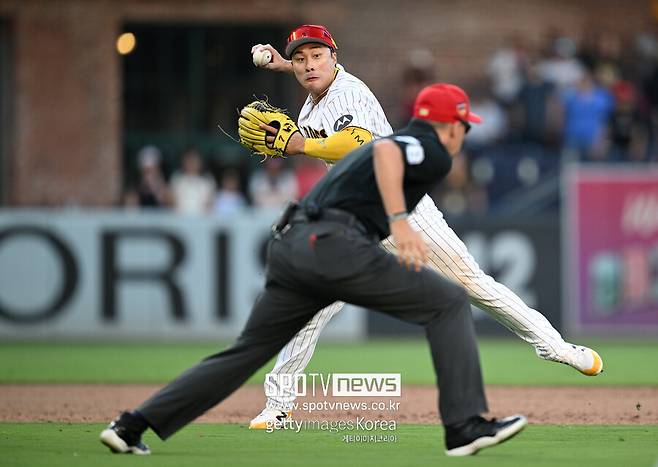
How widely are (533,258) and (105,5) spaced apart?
31.2 feet

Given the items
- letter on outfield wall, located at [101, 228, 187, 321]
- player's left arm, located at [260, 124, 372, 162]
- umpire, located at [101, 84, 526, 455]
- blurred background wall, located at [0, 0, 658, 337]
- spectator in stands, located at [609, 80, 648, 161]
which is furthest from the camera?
spectator in stands, located at [609, 80, 648, 161]

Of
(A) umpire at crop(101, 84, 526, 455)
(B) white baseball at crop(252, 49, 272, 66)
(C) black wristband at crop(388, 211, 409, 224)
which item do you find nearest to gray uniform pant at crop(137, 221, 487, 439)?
(A) umpire at crop(101, 84, 526, 455)

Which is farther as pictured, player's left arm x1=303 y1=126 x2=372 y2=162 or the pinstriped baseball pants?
the pinstriped baseball pants

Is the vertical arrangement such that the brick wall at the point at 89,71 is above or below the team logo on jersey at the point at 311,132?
above

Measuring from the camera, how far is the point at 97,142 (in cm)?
2423

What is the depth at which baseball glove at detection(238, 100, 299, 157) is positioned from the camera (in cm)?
855

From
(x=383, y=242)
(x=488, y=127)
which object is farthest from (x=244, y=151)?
(x=383, y=242)

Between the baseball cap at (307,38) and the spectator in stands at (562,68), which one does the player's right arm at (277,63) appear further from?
the spectator in stands at (562,68)

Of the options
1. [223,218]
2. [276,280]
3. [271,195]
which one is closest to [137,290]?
[223,218]

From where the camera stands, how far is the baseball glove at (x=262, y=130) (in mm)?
8555

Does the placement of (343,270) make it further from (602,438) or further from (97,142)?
(97,142)

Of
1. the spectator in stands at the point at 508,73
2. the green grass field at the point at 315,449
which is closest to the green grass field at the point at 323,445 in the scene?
the green grass field at the point at 315,449

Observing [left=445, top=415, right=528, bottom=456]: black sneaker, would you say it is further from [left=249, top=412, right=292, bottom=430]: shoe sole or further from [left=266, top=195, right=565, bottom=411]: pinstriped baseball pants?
[left=249, top=412, right=292, bottom=430]: shoe sole

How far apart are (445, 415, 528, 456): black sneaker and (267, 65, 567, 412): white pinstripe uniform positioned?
1701mm
